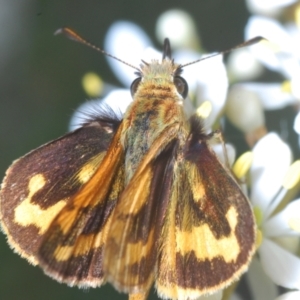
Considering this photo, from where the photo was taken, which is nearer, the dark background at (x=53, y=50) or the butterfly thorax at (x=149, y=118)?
the butterfly thorax at (x=149, y=118)

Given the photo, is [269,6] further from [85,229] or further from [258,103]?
[85,229]

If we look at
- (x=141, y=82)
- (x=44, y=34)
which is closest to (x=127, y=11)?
(x=44, y=34)

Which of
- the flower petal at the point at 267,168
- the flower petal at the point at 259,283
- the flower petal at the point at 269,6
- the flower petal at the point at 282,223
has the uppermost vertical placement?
the flower petal at the point at 269,6

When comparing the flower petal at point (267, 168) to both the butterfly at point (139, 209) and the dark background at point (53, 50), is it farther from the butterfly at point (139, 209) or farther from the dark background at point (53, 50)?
the dark background at point (53, 50)

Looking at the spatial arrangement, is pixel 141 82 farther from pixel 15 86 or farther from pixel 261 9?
pixel 15 86

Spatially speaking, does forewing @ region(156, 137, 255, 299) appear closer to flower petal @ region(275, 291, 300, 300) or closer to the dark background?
flower petal @ region(275, 291, 300, 300)

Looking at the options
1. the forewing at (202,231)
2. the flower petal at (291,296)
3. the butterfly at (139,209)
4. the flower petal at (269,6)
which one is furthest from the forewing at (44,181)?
the flower petal at (269,6)

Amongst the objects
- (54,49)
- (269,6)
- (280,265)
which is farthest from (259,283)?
(54,49)
